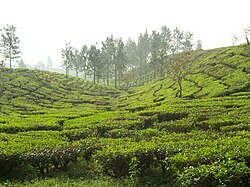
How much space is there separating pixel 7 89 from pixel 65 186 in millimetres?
47950

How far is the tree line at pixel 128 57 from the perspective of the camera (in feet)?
262

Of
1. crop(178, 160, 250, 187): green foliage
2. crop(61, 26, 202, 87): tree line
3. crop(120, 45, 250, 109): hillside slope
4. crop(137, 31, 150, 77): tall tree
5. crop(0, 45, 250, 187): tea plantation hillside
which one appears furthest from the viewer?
crop(137, 31, 150, 77): tall tree

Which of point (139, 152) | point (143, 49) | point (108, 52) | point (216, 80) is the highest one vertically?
point (143, 49)

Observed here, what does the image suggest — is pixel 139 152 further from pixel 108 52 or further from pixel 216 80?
pixel 108 52

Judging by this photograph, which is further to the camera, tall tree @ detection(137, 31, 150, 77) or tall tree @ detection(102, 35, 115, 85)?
tall tree @ detection(137, 31, 150, 77)

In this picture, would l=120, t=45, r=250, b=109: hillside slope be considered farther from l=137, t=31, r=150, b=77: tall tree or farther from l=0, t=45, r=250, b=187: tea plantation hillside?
l=137, t=31, r=150, b=77: tall tree

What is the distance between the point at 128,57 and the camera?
101 m

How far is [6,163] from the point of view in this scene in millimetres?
12703

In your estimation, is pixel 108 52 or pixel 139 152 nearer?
pixel 139 152

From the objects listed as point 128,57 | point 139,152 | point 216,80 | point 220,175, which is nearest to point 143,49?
point 128,57

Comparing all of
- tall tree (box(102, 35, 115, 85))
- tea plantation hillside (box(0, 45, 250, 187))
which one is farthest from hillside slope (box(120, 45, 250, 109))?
tall tree (box(102, 35, 115, 85))

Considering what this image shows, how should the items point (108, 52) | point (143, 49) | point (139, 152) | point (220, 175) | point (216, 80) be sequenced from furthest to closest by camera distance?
point (143, 49), point (108, 52), point (216, 80), point (139, 152), point (220, 175)

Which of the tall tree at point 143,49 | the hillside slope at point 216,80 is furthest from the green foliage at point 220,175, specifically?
the tall tree at point 143,49

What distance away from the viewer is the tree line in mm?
80000
